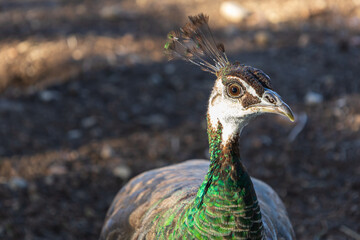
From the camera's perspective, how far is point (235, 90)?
194 cm

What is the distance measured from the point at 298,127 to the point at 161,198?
2290mm

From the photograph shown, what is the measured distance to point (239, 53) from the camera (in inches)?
214

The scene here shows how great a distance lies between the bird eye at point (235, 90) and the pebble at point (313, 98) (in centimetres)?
293

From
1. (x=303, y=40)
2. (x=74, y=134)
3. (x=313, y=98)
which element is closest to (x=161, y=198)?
(x=74, y=134)

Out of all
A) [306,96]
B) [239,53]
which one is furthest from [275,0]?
[306,96]

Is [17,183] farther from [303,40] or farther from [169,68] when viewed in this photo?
[303,40]

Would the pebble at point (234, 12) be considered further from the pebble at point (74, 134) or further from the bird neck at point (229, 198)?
the bird neck at point (229, 198)

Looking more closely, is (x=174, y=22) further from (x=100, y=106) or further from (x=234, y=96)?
(x=234, y=96)

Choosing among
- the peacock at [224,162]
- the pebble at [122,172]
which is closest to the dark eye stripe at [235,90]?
the peacock at [224,162]

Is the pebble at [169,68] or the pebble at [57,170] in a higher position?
the pebble at [169,68]

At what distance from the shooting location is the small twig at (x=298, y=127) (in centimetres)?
432

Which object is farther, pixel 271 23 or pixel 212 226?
pixel 271 23

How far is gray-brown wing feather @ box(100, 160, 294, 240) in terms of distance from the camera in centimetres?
243

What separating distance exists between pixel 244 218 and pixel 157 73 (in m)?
3.41
